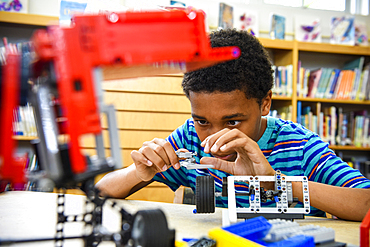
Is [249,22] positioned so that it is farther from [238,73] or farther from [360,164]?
[238,73]

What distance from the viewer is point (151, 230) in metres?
0.39

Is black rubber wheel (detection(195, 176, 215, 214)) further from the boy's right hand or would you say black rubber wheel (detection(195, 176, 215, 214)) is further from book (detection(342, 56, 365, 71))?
book (detection(342, 56, 365, 71))

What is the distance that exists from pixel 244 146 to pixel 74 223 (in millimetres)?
504

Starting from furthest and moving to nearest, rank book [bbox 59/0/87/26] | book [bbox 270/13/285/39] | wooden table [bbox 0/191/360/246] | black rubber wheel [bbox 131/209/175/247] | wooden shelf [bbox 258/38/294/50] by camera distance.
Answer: book [bbox 270/13/285/39] → wooden shelf [bbox 258/38/294/50] → book [bbox 59/0/87/26] → wooden table [bbox 0/191/360/246] → black rubber wheel [bbox 131/209/175/247]

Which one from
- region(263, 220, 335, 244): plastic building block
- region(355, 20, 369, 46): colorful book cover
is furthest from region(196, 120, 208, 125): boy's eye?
region(355, 20, 369, 46): colorful book cover

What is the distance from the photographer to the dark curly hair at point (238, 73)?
0.89 m

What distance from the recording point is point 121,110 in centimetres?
228

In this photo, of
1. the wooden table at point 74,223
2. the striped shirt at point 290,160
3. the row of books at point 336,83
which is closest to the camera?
the wooden table at point 74,223

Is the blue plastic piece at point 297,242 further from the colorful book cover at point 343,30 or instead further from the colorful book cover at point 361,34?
the colorful book cover at point 361,34

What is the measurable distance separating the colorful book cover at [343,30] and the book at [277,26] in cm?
50

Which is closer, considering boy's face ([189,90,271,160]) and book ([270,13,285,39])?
boy's face ([189,90,271,160])

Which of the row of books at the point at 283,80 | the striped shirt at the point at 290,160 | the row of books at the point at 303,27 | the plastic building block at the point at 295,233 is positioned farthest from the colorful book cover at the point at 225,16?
the plastic building block at the point at 295,233

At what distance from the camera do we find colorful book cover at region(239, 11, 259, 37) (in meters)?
2.71

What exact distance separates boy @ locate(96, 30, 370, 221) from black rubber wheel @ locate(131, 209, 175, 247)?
0.40 metres
